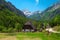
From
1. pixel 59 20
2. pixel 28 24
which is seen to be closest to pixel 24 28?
pixel 28 24

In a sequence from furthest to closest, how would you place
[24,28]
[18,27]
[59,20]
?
[24,28]
[18,27]
[59,20]

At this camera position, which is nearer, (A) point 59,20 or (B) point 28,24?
(A) point 59,20

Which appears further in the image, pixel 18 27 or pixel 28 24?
pixel 28 24

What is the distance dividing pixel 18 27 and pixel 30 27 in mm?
12595

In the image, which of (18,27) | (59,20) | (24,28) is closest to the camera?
(59,20)

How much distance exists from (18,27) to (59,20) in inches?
872

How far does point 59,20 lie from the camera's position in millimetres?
90500

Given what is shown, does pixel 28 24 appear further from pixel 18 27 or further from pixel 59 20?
pixel 59 20

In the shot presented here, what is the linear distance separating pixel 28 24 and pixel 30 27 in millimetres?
A: 2107

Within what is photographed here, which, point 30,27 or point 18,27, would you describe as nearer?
point 18,27

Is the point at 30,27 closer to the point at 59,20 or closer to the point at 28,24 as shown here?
the point at 28,24

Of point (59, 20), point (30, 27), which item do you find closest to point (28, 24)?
point (30, 27)

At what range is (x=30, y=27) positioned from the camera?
10950 centimetres

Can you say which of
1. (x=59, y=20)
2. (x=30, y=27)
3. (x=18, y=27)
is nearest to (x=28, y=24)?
(x=30, y=27)
